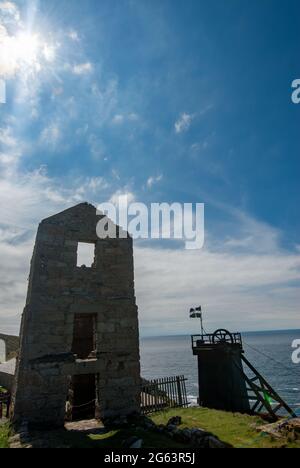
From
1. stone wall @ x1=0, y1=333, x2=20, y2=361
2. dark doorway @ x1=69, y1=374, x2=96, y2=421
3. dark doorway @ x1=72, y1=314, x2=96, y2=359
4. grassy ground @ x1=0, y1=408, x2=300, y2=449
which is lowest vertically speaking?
stone wall @ x1=0, y1=333, x2=20, y2=361

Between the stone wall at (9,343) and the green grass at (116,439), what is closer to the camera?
the green grass at (116,439)

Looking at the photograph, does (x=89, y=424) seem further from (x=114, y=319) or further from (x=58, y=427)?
(x=114, y=319)

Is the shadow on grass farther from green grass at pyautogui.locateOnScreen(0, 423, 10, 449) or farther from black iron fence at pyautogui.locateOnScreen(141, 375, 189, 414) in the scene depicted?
black iron fence at pyautogui.locateOnScreen(141, 375, 189, 414)

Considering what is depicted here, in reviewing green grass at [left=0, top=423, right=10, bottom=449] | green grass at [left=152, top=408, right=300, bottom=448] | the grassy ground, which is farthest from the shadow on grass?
green grass at [left=152, top=408, right=300, bottom=448]

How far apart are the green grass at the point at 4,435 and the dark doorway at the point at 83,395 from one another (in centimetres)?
479

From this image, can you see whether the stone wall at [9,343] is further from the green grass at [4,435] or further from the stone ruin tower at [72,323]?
the green grass at [4,435]

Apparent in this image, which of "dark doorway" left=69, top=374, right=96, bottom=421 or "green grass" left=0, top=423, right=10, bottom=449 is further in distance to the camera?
"dark doorway" left=69, top=374, right=96, bottom=421

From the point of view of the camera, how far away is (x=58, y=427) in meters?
9.12

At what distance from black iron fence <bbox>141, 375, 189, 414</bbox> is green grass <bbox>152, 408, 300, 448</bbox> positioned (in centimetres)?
109

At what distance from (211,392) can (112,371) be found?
8.38 m

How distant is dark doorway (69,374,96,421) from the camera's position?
43.4 feet

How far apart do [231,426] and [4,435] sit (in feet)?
24.2

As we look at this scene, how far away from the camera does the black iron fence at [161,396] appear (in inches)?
573

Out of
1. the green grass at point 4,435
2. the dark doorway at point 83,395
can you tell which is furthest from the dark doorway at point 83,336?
the green grass at point 4,435
